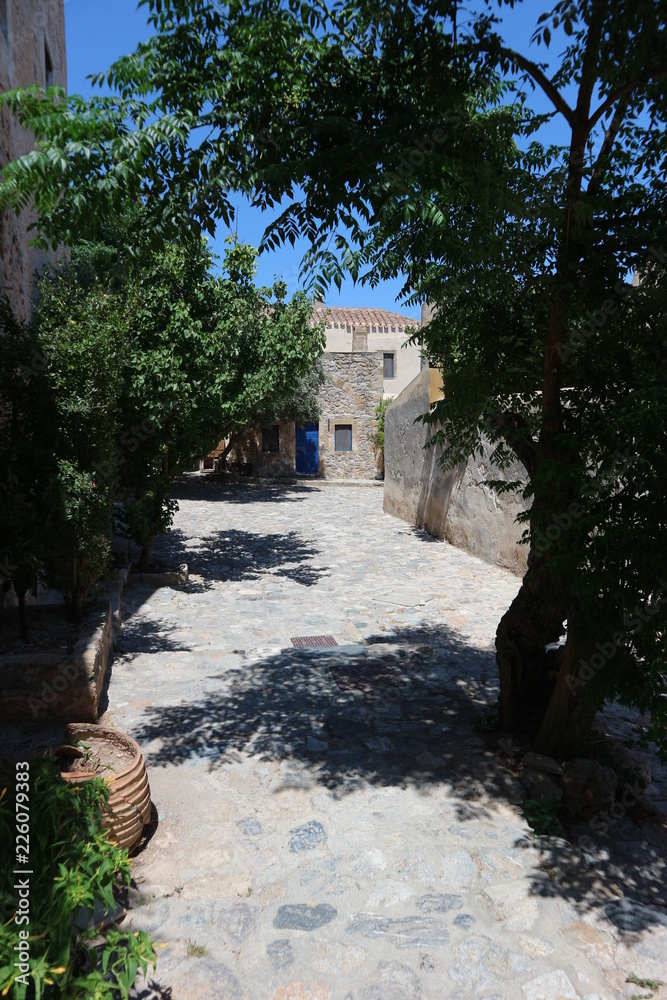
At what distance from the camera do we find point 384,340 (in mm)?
31859

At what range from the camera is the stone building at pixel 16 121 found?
21.6ft

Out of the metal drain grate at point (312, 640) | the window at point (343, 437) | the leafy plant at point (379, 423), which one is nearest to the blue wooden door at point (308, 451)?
the window at point (343, 437)

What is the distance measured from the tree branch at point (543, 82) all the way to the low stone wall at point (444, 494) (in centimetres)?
397

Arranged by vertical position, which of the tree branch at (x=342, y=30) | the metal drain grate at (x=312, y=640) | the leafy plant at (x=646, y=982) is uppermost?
the tree branch at (x=342, y=30)

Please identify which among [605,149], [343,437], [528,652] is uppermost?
[605,149]

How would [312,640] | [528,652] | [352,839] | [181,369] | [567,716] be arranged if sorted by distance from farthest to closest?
[181,369]
[312,640]
[528,652]
[567,716]
[352,839]

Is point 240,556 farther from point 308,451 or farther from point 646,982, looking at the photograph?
point 308,451

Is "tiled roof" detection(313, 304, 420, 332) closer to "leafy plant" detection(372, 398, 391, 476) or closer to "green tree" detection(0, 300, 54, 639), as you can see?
"leafy plant" detection(372, 398, 391, 476)

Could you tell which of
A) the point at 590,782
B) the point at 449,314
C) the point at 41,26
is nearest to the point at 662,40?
the point at 449,314

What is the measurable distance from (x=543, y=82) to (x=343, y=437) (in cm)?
2319

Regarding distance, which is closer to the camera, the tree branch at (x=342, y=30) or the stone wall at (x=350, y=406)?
the tree branch at (x=342, y=30)

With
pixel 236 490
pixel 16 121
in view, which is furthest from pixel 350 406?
pixel 16 121

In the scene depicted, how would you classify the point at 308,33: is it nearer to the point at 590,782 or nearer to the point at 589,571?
the point at 589,571

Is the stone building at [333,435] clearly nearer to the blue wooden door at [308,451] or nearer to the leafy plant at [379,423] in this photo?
the blue wooden door at [308,451]
